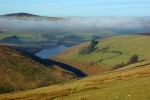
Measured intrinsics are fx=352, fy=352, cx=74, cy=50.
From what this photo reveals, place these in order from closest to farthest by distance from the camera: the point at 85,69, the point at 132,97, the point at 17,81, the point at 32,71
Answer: the point at 132,97 → the point at 17,81 → the point at 32,71 → the point at 85,69

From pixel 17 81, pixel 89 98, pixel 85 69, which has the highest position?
pixel 89 98

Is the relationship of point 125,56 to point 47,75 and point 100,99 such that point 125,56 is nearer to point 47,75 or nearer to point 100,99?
point 47,75

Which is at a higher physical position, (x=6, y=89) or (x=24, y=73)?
(x=24, y=73)

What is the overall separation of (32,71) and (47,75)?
197 inches

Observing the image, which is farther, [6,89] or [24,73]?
[24,73]

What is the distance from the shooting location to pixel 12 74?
103500 mm

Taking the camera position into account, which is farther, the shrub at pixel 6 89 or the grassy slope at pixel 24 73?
the grassy slope at pixel 24 73

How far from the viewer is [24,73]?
109188 millimetres

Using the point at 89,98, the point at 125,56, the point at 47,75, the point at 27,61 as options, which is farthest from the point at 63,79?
the point at 125,56

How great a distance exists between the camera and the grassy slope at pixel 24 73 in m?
98.5

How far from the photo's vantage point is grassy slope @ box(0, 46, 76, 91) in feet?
323

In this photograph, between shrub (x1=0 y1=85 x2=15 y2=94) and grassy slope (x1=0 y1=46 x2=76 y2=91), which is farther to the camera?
grassy slope (x1=0 y1=46 x2=76 y2=91)

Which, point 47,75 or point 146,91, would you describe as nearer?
point 146,91

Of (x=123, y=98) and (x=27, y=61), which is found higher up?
(x=123, y=98)
